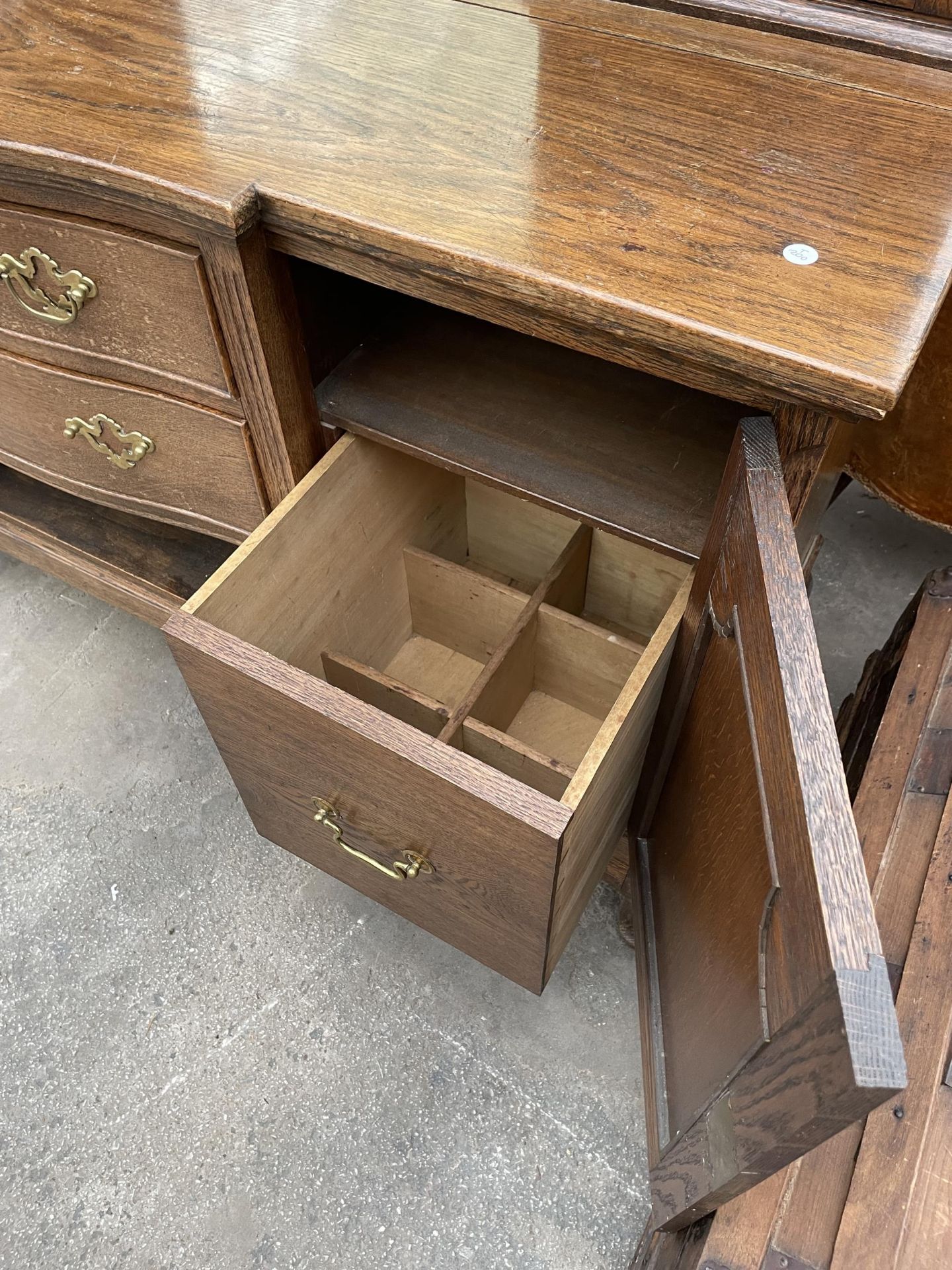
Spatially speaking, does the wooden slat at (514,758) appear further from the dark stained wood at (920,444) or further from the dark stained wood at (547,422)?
the dark stained wood at (920,444)

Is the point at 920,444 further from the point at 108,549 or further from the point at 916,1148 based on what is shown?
the point at 108,549

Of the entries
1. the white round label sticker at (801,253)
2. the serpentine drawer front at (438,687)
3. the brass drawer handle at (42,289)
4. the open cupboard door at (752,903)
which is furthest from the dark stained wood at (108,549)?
the white round label sticker at (801,253)

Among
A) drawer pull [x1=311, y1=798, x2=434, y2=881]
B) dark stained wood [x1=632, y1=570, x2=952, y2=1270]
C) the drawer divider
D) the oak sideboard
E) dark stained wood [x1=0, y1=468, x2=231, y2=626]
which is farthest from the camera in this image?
dark stained wood [x1=0, y1=468, x2=231, y2=626]

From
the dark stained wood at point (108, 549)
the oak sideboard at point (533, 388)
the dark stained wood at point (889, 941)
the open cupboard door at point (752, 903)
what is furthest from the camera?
the dark stained wood at point (108, 549)

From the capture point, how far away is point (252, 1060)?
3.02 ft

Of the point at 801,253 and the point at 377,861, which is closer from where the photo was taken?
the point at 801,253

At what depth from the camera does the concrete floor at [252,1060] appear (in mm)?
831

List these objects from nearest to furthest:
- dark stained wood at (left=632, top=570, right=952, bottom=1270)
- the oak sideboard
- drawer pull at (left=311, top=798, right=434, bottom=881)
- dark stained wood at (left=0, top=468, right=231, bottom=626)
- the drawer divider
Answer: the oak sideboard < dark stained wood at (left=632, top=570, right=952, bottom=1270) < drawer pull at (left=311, top=798, right=434, bottom=881) < the drawer divider < dark stained wood at (left=0, top=468, right=231, bottom=626)

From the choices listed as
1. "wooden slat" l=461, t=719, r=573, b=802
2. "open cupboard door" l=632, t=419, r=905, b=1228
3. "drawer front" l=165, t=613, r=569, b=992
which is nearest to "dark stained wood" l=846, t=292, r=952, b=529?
"open cupboard door" l=632, t=419, r=905, b=1228

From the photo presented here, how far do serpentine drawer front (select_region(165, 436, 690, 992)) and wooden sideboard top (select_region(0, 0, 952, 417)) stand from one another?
247mm

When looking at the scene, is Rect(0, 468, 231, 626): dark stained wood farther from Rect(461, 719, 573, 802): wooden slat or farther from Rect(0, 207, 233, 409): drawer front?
Rect(461, 719, 573, 802): wooden slat

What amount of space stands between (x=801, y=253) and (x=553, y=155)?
0.19 meters

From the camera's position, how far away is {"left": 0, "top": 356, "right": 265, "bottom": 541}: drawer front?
0.80 meters

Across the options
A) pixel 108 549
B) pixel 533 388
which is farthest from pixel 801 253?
pixel 108 549
